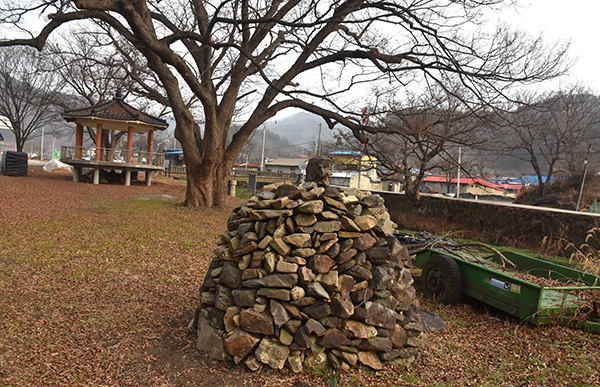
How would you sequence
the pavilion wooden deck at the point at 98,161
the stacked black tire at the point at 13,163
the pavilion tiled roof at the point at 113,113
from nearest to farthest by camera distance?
1. the stacked black tire at the point at 13,163
2. the pavilion wooden deck at the point at 98,161
3. the pavilion tiled roof at the point at 113,113

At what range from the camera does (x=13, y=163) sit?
20.0m

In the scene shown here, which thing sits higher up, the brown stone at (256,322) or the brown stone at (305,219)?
the brown stone at (305,219)

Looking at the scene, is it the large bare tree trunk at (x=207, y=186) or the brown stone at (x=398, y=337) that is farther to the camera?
the large bare tree trunk at (x=207, y=186)

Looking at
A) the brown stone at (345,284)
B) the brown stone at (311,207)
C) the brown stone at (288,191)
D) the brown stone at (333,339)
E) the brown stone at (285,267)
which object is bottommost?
the brown stone at (333,339)

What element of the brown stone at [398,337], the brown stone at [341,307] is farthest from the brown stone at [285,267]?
the brown stone at [398,337]

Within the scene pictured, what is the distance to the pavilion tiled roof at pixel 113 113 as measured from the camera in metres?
21.1

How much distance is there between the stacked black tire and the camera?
19.8 m

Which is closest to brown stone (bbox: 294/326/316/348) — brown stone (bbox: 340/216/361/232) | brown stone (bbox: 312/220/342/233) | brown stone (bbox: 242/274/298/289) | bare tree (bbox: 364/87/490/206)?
brown stone (bbox: 242/274/298/289)

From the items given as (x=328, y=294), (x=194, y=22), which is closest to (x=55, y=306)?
(x=328, y=294)

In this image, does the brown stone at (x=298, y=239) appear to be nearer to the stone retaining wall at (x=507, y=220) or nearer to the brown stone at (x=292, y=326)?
the brown stone at (x=292, y=326)

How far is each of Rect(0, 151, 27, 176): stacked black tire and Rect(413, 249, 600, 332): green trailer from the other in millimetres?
22292

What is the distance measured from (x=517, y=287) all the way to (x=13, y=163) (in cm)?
2433

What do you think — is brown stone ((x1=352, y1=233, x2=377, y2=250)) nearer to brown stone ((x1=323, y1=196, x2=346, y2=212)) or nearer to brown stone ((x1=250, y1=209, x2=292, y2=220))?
Result: brown stone ((x1=323, y1=196, x2=346, y2=212))

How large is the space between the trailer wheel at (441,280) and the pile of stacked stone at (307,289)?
2089 mm
